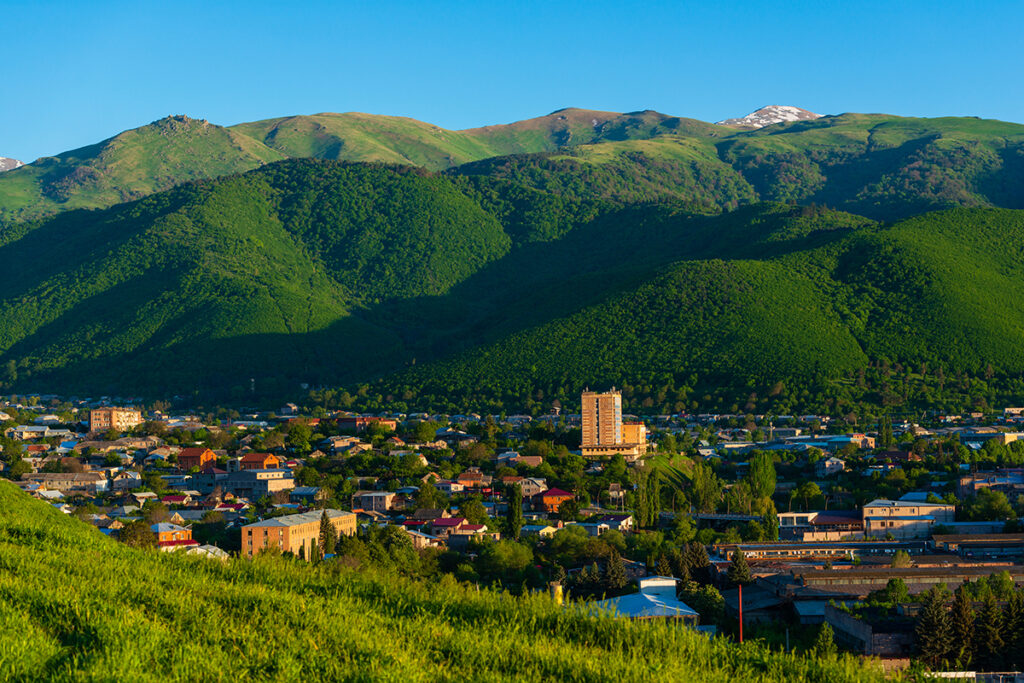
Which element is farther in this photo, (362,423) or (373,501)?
(362,423)

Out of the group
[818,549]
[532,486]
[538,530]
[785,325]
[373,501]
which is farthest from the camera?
[785,325]

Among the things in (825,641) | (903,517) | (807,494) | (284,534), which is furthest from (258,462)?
(825,641)

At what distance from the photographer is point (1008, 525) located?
182 ft

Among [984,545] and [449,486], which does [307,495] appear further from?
[984,545]

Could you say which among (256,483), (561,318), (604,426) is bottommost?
(256,483)

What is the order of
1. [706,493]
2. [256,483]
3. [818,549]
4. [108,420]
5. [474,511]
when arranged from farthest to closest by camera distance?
[108,420]
[256,483]
[706,493]
[474,511]
[818,549]

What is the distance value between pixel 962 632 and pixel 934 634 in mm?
642

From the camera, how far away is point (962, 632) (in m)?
30.3

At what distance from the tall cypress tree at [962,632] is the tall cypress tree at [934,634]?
14 centimetres

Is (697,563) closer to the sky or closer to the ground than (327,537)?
closer to the ground

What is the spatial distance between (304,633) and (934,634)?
1955 centimetres

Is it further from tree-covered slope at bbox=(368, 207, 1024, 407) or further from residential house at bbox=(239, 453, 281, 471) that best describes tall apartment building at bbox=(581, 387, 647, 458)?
tree-covered slope at bbox=(368, 207, 1024, 407)

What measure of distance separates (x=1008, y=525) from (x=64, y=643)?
4863cm

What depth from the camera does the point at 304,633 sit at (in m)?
15.5
